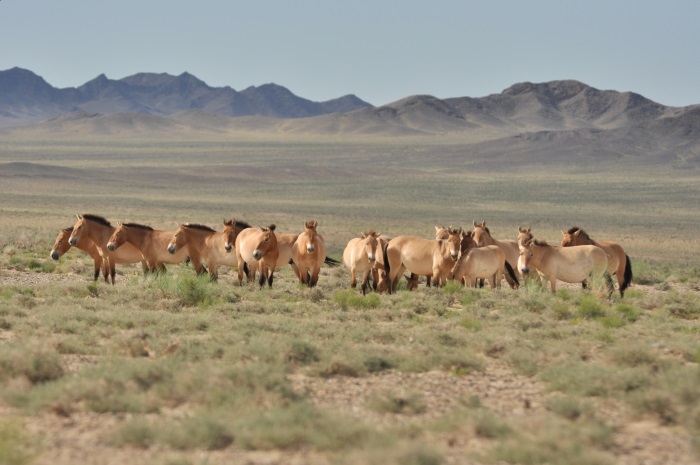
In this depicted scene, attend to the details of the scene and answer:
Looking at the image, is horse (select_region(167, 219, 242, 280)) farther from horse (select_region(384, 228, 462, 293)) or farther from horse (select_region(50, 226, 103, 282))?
horse (select_region(384, 228, 462, 293))

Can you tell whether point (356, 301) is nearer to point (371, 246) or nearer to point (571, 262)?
point (371, 246)

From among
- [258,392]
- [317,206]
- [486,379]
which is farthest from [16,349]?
[317,206]

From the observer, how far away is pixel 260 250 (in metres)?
19.5

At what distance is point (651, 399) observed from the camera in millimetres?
9094

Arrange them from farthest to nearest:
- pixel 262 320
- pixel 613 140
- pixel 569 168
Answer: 1. pixel 613 140
2. pixel 569 168
3. pixel 262 320

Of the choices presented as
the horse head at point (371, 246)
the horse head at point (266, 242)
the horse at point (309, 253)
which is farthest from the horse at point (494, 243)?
the horse head at point (266, 242)

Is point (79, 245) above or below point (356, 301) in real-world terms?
above

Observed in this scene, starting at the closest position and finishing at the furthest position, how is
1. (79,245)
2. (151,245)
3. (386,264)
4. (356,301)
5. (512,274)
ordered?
(356,301) → (386,264) → (512,274) → (151,245) → (79,245)

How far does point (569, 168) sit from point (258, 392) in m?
120

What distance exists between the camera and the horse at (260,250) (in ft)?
64.4

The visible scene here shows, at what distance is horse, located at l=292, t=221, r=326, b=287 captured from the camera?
775 inches

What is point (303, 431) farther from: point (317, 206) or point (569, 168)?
point (569, 168)

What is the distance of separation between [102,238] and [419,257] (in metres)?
6.81

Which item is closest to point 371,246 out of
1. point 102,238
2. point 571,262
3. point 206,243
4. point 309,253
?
point 309,253
